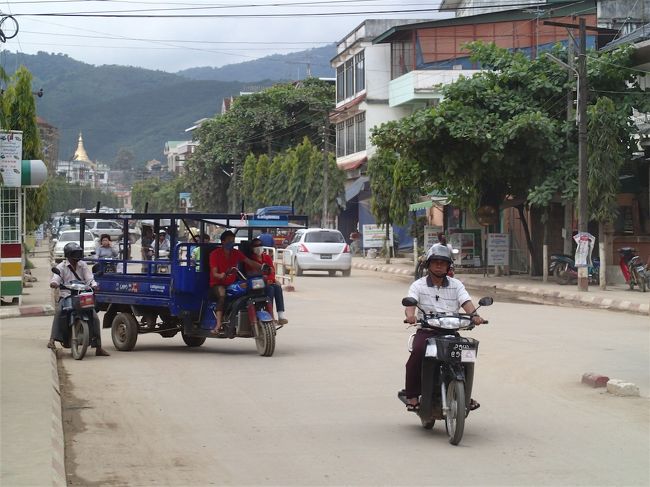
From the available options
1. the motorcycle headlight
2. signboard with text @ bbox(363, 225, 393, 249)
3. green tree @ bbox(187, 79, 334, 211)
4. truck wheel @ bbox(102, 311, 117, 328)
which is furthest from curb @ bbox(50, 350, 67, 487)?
green tree @ bbox(187, 79, 334, 211)

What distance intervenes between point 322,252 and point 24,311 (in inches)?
642

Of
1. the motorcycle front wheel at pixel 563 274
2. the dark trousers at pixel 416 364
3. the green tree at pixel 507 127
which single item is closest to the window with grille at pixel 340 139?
the green tree at pixel 507 127

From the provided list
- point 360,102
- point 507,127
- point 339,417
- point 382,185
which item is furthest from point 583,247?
point 360,102

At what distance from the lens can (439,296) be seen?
31.1ft

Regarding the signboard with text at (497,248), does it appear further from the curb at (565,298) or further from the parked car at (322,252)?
the parked car at (322,252)

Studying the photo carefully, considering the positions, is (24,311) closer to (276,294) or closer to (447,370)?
(276,294)

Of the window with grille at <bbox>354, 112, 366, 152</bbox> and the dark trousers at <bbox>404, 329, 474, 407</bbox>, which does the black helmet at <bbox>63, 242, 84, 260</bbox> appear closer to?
the dark trousers at <bbox>404, 329, 474, 407</bbox>

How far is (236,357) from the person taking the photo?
15242 mm

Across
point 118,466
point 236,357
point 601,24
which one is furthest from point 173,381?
point 601,24

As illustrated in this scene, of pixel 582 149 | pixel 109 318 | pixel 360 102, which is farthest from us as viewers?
pixel 360 102

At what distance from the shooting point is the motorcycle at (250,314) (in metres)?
15.0

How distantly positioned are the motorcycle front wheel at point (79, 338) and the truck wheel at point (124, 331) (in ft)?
3.48

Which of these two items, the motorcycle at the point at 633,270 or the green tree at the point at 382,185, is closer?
the motorcycle at the point at 633,270

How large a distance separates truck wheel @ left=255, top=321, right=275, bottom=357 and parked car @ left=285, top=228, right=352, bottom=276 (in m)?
22.1
